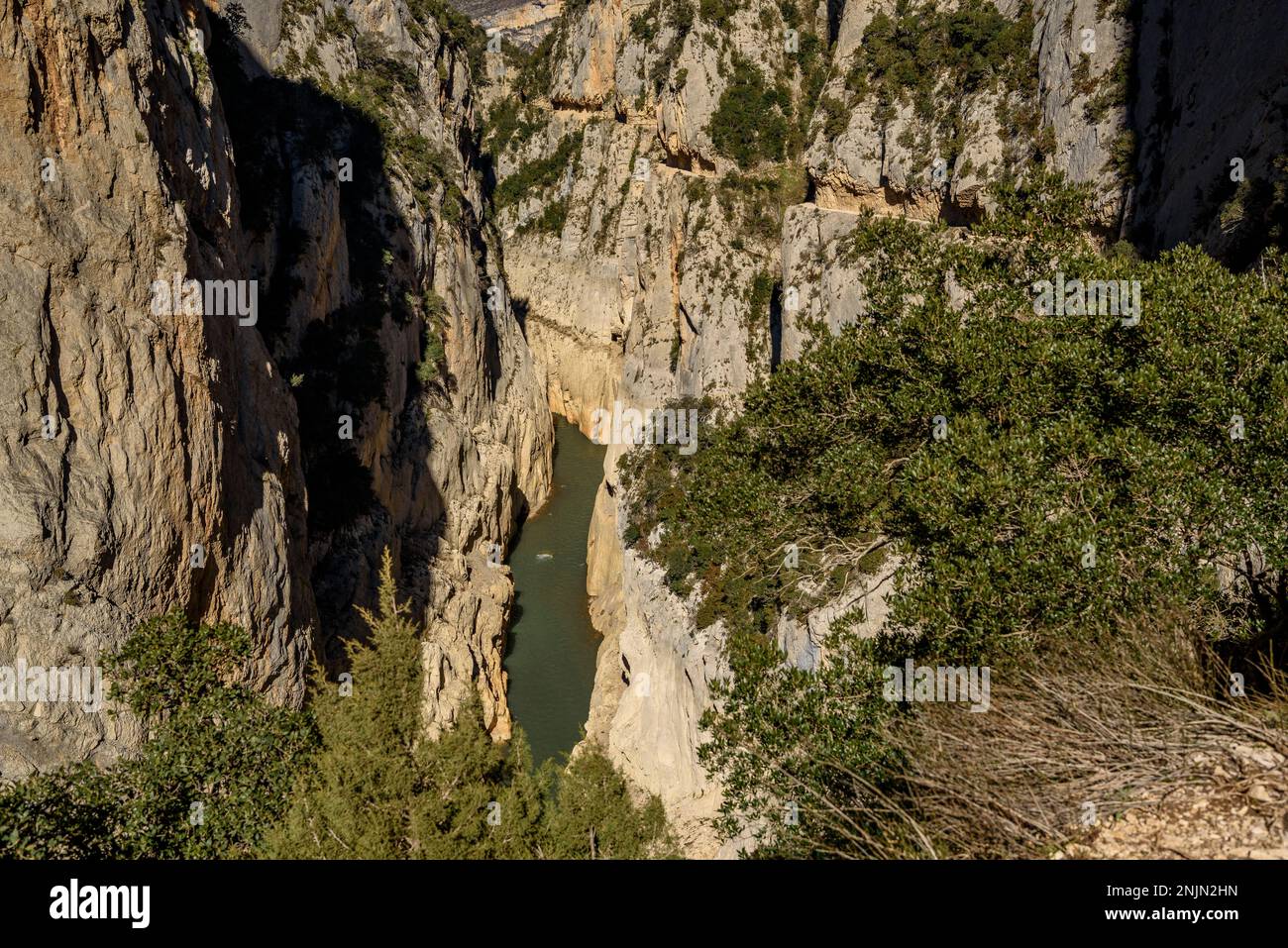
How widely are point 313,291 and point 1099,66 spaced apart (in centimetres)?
2729

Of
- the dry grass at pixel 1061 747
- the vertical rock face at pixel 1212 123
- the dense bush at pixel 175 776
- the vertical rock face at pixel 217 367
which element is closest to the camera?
the dry grass at pixel 1061 747

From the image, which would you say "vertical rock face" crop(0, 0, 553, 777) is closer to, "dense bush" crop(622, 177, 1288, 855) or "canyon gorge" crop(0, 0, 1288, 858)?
"canyon gorge" crop(0, 0, 1288, 858)

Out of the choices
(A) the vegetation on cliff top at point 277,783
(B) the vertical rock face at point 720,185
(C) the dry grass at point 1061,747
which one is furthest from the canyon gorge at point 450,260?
(C) the dry grass at point 1061,747

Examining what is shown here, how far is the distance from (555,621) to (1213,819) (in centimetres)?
3378

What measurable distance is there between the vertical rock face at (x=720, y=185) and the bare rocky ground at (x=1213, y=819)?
6.69 metres

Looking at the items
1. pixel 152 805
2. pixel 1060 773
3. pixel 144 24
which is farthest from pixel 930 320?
pixel 144 24

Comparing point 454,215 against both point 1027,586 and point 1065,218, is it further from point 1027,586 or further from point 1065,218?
point 1027,586

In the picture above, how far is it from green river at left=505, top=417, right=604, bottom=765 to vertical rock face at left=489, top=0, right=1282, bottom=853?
64.7 inches

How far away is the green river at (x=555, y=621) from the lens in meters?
33.9

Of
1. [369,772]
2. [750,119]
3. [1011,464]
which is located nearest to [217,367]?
[369,772]

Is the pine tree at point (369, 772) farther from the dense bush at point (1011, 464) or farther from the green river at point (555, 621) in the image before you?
the green river at point (555, 621)

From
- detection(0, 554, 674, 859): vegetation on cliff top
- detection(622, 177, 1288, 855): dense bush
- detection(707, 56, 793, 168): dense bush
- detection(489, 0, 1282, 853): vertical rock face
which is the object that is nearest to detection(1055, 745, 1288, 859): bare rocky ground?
detection(622, 177, 1288, 855): dense bush
